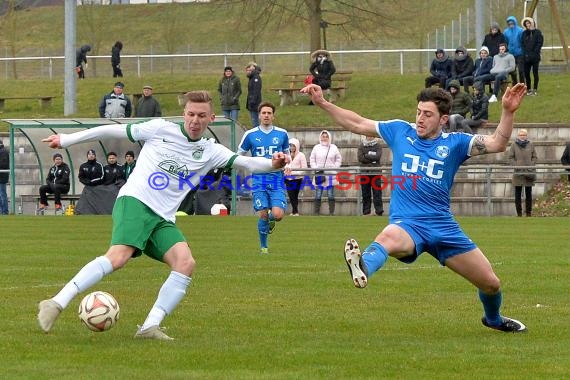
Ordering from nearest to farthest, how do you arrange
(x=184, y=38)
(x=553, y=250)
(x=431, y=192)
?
(x=431, y=192)
(x=553, y=250)
(x=184, y=38)

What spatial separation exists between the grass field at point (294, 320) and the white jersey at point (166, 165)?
3.46 feet

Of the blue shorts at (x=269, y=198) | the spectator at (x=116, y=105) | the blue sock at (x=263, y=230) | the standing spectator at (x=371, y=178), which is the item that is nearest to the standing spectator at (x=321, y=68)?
the spectator at (x=116, y=105)

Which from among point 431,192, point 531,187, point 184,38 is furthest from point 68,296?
point 184,38

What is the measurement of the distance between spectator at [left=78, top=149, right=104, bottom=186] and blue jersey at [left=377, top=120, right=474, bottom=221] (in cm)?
2072

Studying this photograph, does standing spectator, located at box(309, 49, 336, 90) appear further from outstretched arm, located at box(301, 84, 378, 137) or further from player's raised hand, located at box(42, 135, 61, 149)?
player's raised hand, located at box(42, 135, 61, 149)

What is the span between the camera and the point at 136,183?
31.2 feet

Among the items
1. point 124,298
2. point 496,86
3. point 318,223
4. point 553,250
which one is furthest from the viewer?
point 496,86

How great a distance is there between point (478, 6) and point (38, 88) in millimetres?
20638

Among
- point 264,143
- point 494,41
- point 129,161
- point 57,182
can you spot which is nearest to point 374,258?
point 264,143

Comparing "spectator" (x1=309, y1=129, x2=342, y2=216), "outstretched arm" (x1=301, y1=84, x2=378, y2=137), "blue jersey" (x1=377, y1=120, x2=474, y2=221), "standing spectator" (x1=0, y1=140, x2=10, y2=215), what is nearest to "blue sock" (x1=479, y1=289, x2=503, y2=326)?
"blue jersey" (x1=377, y1=120, x2=474, y2=221)

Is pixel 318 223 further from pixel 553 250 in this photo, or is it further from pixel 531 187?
pixel 553 250

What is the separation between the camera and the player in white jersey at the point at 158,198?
9125 millimetres

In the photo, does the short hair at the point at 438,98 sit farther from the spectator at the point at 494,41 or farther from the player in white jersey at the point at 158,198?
the spectator at the point at 494,41

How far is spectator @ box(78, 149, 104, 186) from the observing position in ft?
97.7
